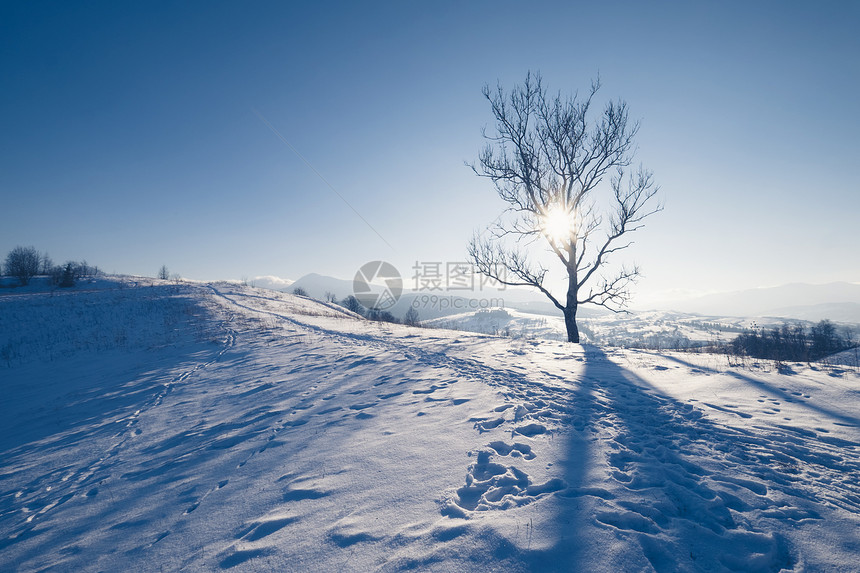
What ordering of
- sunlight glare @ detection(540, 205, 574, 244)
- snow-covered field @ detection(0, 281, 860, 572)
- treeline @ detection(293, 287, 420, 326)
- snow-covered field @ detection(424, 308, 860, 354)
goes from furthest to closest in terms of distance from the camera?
snow-covered field @ detection(424, 308, 860, 354) → treeline @ detection(293, 287, 420, 326) → sunlight glare @ detection(540, 205, 574, 244) → snow-covered field @ detection(0, 281, 860, 572)

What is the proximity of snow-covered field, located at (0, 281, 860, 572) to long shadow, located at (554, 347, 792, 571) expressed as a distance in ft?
0.07

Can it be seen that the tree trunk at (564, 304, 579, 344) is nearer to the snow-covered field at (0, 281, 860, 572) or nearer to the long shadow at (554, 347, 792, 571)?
the snow-covered field at (0, 281, 860, 572)

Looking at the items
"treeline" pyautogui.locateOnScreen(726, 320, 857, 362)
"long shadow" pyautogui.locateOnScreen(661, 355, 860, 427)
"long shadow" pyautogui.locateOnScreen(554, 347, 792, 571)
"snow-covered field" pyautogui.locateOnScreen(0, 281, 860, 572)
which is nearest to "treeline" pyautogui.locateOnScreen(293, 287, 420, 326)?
"snow-covered field" pyautogui.locateOnScreen(0, 281, 860, 572)

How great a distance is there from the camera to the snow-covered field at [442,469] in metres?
2.81

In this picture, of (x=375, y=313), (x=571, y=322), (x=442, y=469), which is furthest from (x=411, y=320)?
(x=442, y=469)

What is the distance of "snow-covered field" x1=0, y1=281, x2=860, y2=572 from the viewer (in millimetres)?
2811

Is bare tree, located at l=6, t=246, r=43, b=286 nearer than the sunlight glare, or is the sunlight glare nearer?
the sunlight glare

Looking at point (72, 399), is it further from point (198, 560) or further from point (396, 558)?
point (396, 558)

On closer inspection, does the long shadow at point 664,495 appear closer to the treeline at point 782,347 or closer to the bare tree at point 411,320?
the treeline at point 782,347

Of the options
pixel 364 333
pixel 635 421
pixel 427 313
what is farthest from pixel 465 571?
pixel 427 313

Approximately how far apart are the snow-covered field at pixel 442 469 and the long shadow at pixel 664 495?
0.02 metres

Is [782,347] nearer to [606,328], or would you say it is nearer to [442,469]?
[442,469]

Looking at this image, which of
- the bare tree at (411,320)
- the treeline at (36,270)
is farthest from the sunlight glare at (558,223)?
the treeline at (36,270)

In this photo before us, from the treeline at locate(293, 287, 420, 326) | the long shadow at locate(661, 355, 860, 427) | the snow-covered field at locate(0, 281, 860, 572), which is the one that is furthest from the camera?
the treeline at locate(293, 287, 420, 326)
